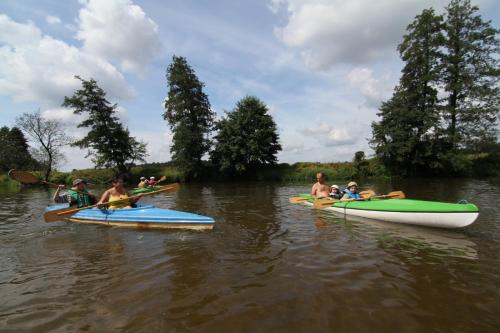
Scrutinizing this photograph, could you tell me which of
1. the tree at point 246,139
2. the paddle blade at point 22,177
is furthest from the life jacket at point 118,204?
the tree at point 246,139

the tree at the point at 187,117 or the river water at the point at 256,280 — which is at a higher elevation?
the tree at the point at 187,117

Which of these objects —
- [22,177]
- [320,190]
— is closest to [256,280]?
[320,190]

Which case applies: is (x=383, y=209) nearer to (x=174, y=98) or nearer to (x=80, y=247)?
(x=80, y=247)

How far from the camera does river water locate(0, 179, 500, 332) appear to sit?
3.84 metres

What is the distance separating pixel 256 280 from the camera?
16.8 feet

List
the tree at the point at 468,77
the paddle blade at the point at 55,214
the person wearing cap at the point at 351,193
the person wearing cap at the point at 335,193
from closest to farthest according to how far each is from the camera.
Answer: the paddle blade at the point at 55,214 → the person wearing cap at the point at 351,193 → the person wearing cap at the point at 335,193 → the tree at the point at 468,77

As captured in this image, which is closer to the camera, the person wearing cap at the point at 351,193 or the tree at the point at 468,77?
the person wearing cap at the point at 351,193

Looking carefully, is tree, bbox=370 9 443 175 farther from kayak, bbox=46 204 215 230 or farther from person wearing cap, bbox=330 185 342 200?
kayak, bbox=46 204 215 230

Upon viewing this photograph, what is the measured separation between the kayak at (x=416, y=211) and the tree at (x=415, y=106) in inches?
807

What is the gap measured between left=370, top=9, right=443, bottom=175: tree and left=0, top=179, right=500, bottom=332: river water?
20.7 metres

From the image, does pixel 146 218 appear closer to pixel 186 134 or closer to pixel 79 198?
pixel 79 198

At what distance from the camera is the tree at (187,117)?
3300 cm

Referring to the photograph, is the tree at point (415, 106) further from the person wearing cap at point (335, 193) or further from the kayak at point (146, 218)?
the kayak at point (146, 218)

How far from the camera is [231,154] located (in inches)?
1308
